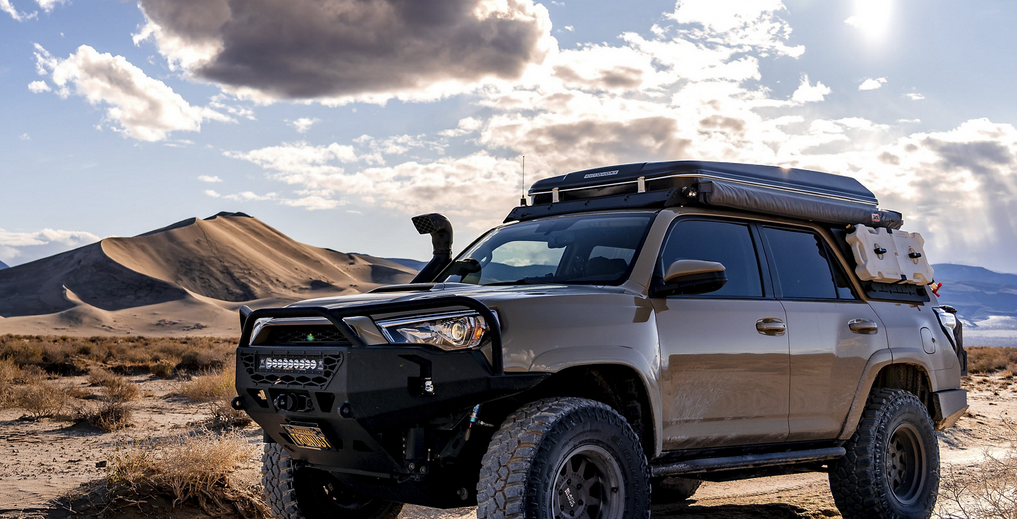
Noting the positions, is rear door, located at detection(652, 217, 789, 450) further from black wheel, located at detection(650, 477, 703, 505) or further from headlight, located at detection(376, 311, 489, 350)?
black wheel, located at detection(650, 477, 703, 505)

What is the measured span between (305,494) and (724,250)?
3.12 m

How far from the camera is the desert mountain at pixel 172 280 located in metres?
83.7

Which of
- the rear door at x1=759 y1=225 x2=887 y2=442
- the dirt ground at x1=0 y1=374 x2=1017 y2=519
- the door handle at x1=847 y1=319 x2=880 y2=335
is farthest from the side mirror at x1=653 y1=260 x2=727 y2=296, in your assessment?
the dirt ground at x1=0 y1=374 x2=1017 y2=519

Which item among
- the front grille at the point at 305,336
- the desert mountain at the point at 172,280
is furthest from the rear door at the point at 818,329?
the desert mountain at the point at 172,280

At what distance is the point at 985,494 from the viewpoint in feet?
22.7

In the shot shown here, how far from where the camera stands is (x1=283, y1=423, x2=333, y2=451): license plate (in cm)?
451

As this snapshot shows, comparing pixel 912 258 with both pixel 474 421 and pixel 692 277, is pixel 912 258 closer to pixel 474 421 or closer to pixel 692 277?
pixel 692 277

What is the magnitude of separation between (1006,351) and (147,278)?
278 feet

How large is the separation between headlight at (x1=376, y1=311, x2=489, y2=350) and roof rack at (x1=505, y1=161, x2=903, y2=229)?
2059mm

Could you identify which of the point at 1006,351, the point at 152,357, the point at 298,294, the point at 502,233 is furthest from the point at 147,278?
the point at 502,233

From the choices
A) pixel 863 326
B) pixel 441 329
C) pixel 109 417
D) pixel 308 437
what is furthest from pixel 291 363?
pixel 109 417

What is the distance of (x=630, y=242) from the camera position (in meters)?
5.47

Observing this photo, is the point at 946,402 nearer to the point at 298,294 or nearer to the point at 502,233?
the point at 502,233

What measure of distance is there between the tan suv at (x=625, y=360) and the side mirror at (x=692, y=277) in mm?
14
